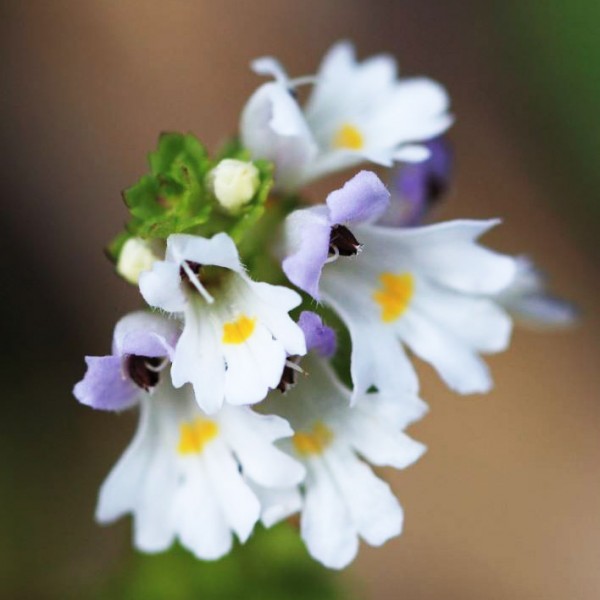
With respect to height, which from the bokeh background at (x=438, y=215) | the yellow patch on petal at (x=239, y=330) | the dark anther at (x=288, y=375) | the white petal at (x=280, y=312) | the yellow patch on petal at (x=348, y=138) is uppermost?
the white petal at (x=280, y=312)

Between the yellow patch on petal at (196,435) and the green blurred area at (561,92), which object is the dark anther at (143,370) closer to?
the yellow patch on petal at (196,435)

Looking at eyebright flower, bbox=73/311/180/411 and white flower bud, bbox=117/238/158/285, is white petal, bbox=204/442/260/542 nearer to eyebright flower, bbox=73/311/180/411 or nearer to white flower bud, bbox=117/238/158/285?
eyebright flower, bbox=73/311/180/411

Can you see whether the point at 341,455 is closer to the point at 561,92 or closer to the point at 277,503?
the point at 277,503

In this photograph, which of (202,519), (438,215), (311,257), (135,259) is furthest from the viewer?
(438,215)

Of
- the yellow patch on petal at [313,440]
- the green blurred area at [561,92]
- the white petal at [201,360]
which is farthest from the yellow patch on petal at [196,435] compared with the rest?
the green blurred area at [561,92]

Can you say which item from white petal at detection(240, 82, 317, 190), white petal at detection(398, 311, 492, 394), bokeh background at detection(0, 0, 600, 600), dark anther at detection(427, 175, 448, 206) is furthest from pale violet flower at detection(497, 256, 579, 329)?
bokeh background at detection(0, 0, 600, 600)

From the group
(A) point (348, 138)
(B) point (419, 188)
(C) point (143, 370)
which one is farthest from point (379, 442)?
(B) point (419, 188)
